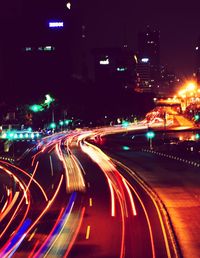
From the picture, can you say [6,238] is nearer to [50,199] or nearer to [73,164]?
[50,199]

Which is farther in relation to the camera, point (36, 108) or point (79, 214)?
point (36, 108)

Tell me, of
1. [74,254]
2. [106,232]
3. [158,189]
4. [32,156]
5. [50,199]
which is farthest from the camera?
[32,156]

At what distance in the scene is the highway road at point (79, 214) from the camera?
29.3 m

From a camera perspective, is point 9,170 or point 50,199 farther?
point 9,170

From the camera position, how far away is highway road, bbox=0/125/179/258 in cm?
2931

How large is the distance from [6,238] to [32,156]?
178 ft

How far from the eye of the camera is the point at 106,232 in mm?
33469

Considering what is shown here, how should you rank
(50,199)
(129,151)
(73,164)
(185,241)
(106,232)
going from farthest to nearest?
1. (129,151)
2. (73,164)
3. (50,199)
4. (106,232)
5. (185,241)

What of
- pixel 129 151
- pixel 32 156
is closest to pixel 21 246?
pixel 32 156

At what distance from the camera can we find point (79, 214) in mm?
39219

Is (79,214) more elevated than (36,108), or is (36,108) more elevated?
(36,108)

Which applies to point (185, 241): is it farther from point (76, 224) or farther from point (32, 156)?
point (32, 156)

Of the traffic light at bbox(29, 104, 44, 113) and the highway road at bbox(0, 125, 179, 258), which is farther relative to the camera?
the traffic light at bbox(29, 104, 44, 113)

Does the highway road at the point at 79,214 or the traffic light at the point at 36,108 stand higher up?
the traffic light at the point at 36,108
